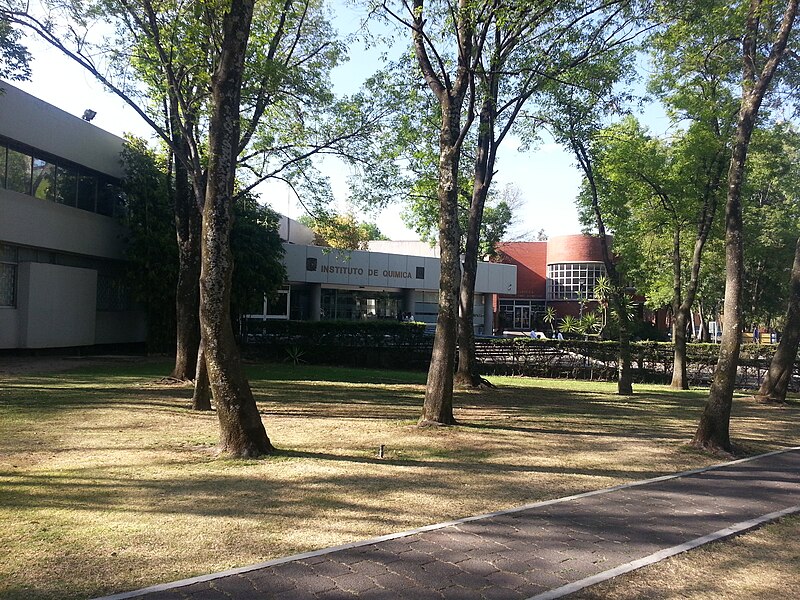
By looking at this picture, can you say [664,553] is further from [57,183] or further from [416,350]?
[416,350]

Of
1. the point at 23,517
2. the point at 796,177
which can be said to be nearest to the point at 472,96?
the point at 23,517

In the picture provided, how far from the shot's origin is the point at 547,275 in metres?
61.1

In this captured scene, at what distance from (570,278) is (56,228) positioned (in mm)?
46380

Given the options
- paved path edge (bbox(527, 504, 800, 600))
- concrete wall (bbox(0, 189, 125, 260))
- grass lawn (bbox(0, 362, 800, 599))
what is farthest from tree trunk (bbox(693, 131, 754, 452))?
concrete wall (bbox(0, 189, 125, 260))

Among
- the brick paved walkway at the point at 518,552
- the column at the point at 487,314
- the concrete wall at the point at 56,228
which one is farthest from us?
the column at the point at 487,314

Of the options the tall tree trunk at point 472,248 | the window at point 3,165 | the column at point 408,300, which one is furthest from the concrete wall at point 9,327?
the column at point 408,300

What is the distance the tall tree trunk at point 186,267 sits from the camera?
1500 cm

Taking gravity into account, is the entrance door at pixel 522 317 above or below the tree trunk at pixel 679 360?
above

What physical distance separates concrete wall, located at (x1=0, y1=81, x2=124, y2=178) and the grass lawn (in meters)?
7.56

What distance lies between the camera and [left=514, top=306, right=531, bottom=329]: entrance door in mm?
61250

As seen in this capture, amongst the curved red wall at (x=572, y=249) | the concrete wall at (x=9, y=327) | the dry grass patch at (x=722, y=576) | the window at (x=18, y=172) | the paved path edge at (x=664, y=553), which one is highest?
the curved red wall at (x=572, y=249)

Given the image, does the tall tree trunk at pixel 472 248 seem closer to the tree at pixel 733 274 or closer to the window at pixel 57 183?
the tree at pixel 733 274

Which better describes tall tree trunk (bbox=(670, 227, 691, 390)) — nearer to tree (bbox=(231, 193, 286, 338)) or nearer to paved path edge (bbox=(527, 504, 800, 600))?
tree (bbox=(231, 193, 286, 338))

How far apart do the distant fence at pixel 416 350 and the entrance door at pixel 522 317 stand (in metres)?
34.2
